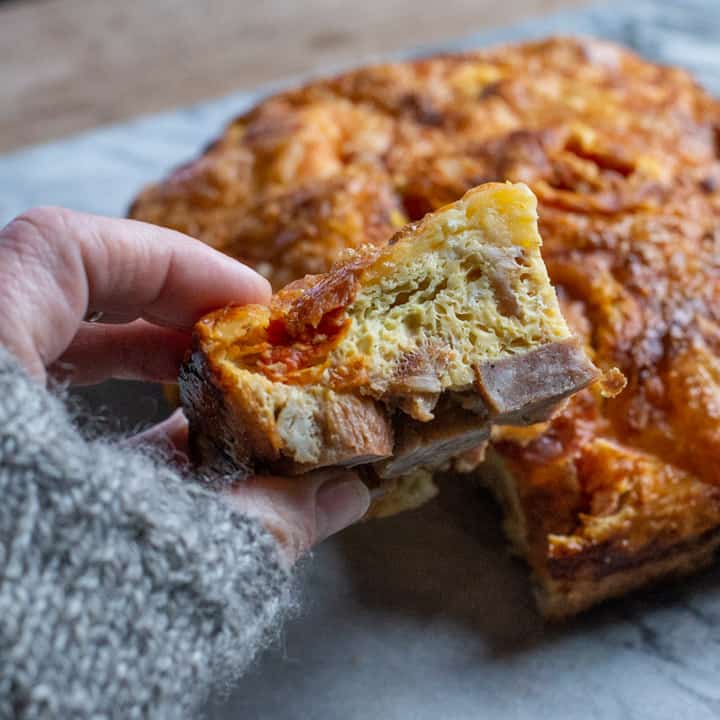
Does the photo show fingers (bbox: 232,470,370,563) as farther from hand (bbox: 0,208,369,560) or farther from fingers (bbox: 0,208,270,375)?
fingers (bbox: 0,208,270,375)

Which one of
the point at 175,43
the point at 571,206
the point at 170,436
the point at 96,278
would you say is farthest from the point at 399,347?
the point at 175,43

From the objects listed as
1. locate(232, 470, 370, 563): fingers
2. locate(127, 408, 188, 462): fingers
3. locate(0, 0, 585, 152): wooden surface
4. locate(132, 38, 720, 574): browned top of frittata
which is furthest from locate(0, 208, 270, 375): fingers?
locate(0, 0, 585, 152): wooden surface

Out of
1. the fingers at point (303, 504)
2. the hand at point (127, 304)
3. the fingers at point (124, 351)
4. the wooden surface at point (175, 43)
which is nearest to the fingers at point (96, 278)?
the hand at point (127, 304)

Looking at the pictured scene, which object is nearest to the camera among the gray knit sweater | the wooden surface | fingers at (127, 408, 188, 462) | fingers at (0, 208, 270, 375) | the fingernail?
the gray knit sweater

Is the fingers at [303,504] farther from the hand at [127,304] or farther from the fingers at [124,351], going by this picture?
the fingers at [124,351]

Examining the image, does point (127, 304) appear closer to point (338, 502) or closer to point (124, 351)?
point (124, 351)

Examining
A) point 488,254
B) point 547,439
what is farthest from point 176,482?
point 547,439
